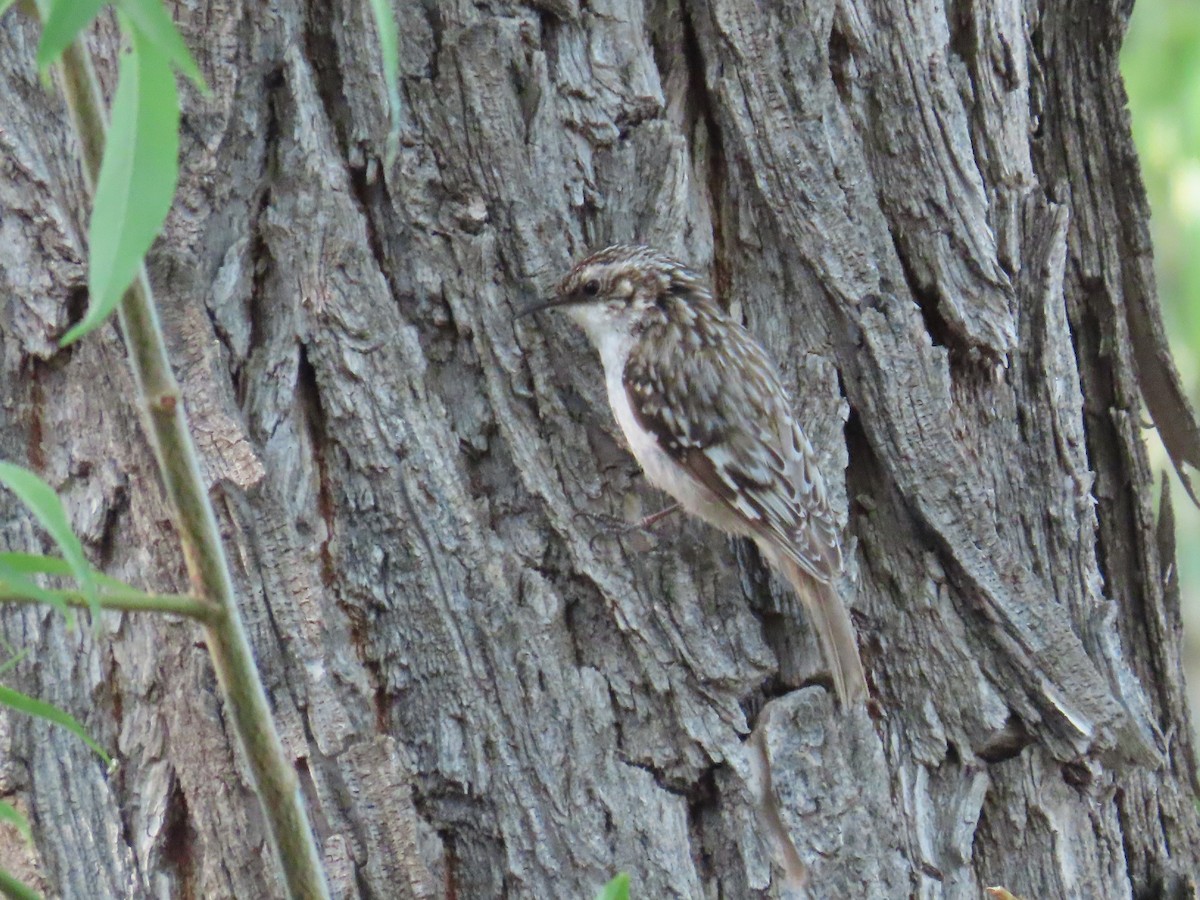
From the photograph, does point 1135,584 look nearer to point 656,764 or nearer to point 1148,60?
point 656,764

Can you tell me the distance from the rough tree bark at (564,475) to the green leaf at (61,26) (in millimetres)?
1247

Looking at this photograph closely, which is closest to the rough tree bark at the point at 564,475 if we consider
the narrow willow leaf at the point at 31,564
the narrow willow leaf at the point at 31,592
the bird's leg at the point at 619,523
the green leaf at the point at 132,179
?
the bird's leg at the point at 619,523

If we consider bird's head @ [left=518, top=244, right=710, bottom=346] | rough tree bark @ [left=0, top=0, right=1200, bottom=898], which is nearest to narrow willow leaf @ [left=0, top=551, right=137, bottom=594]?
rough tree bark @ [left=0, top=0, right=1200, bottom=898]

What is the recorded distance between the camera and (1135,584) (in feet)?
9.06

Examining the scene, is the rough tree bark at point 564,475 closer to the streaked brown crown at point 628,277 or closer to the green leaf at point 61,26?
the streaked brown crown at point 628,277

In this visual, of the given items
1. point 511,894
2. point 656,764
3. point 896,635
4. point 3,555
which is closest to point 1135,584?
point 896,635

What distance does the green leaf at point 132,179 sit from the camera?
846 mm

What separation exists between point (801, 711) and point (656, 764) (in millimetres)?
273

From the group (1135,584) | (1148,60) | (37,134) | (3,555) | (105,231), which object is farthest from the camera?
(1148,60)

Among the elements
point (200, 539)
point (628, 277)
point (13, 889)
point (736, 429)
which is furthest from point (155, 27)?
point (736, 429)

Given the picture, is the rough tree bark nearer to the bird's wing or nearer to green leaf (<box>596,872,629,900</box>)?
the bird's wing

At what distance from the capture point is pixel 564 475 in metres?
2.31

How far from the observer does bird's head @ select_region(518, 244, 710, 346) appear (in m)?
2.45

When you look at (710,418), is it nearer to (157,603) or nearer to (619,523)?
(619,523)
